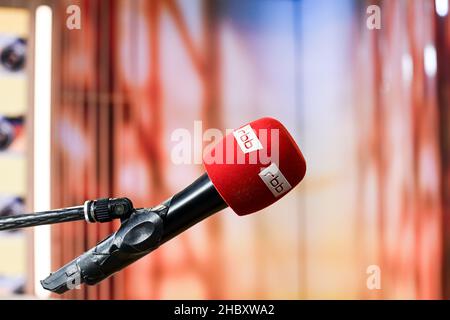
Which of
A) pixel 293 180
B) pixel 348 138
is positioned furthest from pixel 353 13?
pixel 293 180

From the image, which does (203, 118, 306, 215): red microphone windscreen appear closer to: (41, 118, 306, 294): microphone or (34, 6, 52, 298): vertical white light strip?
(41, 118, 306, 294): microphone

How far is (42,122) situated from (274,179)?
3.36 feet

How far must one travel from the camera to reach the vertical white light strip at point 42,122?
1.38 metres

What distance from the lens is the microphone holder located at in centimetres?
44

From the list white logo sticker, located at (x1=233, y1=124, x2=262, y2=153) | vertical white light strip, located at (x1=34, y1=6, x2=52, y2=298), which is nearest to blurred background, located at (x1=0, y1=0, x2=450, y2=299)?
vertical white light strip, located at (x1=34, y1=6, x2=52, y2=298)

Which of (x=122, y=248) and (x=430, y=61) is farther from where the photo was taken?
(x=430, y=61)

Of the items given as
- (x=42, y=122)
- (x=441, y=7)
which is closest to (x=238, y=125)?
(x=42, y=122)

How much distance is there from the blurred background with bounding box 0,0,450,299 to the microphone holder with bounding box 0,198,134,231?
95 centimetres

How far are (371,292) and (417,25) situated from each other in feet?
2.34

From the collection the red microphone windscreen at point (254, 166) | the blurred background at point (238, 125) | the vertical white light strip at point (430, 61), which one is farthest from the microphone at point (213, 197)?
the vertical white light strip at point (430, 61)

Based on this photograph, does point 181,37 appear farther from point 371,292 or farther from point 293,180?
point 293,180

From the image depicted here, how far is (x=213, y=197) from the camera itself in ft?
1.63

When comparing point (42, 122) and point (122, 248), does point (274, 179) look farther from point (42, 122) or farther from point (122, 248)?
point (42, 122)

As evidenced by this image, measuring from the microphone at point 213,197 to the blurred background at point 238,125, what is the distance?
2.95ft
